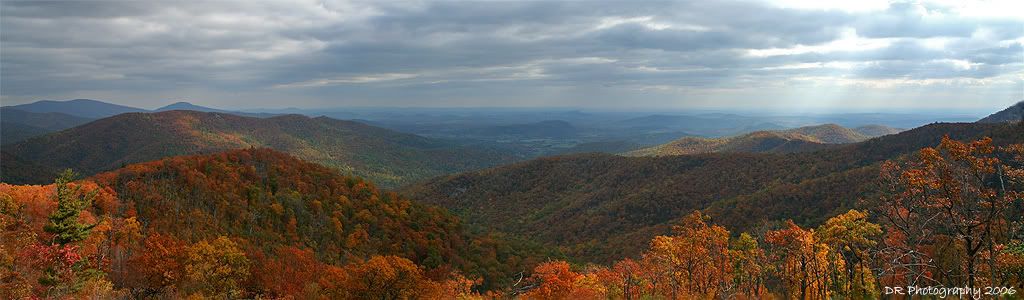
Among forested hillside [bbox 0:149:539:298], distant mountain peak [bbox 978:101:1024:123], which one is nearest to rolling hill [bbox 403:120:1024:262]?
forested hillside [bbox 0:149:539:298]

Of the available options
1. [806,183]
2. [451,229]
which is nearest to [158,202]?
[451,229]

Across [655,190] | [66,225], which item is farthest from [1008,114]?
[66,225]

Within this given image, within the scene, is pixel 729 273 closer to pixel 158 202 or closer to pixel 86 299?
pixel 86 299

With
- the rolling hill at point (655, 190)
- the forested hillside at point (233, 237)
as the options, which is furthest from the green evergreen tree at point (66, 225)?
the rolling hill at point (655, 190)

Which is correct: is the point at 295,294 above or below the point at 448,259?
above

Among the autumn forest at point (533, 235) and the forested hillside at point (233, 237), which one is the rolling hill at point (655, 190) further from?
the forested hillside at point (233, 237)

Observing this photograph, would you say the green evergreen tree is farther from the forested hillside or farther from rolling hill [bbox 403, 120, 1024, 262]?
rolling hill [bbox 403, 120, 1024, 262]
